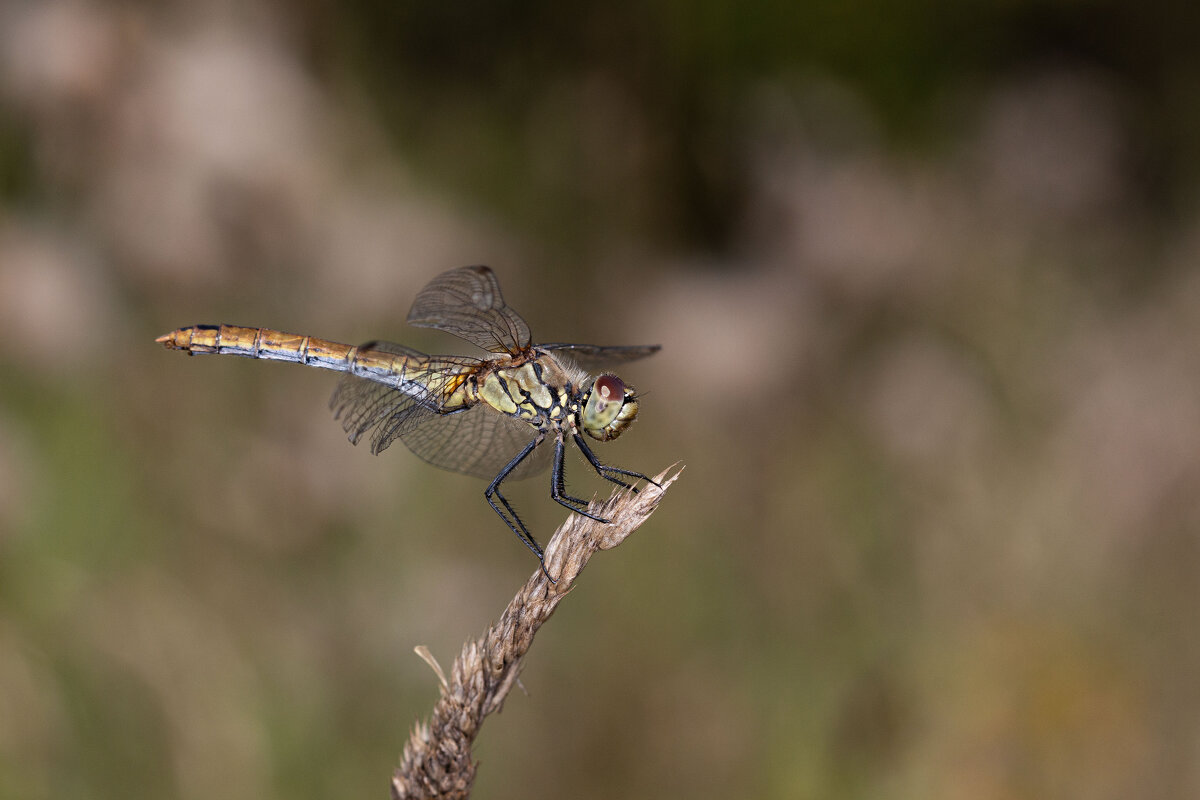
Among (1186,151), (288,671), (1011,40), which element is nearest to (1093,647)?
(1186,151)

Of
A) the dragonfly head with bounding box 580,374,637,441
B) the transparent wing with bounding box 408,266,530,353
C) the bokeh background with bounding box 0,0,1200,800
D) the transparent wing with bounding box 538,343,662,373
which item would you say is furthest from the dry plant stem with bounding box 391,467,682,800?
the bokeh background with bounding box 0,0,1200,800

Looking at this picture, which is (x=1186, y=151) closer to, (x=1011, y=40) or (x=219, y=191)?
(x=1011, y=40)

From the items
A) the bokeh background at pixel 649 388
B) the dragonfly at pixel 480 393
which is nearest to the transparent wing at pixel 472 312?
the dragonfly at pixel 480 393

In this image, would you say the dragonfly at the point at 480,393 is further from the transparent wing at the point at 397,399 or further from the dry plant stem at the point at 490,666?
the dry plant stem at the point at 490,666

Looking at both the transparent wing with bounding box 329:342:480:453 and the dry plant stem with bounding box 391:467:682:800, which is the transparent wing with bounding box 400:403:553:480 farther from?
the dry plant stem with bounding box 391:467:682:800

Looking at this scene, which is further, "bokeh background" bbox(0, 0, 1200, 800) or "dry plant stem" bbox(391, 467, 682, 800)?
"bokeh background" bbox(0, 0, 1200, 800)
